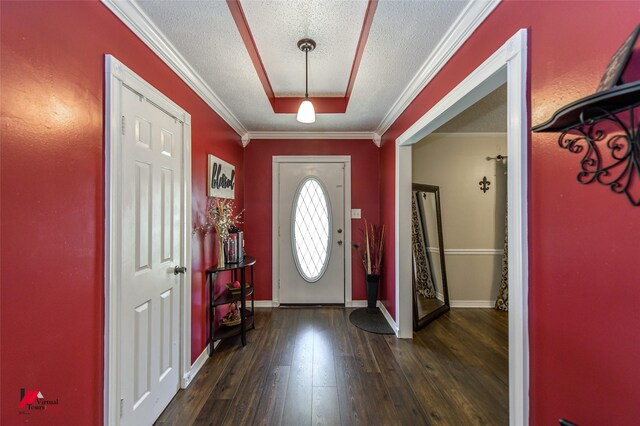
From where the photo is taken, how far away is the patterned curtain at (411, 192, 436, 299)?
10.9 feet

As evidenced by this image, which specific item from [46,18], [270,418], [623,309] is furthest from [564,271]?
[46,18]

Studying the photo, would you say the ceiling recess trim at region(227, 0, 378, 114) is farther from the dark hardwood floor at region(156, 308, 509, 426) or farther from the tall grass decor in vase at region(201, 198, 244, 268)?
the dark hardwood floor at region(156, 308, 509, 426)

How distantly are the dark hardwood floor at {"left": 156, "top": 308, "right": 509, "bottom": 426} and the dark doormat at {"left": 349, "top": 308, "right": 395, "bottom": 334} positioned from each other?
114mm

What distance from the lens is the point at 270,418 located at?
171 cm

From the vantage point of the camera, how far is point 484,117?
312 centimetres

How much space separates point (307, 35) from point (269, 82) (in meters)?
0.81

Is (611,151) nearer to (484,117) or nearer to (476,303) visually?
(484,117)

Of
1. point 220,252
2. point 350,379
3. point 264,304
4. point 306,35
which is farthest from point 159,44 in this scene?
point 264,304

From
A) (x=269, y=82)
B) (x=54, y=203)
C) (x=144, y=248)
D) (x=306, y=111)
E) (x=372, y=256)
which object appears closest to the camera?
(x=54, y=203)

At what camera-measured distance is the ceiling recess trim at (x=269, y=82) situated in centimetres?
151

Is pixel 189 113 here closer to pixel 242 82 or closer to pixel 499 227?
pixel 242 82

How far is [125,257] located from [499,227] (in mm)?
4296

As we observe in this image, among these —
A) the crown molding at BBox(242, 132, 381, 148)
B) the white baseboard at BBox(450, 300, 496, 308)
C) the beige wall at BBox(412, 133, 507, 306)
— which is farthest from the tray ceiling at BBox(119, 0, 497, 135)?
the white baseboard at BBox(450, 300, 496, 308)

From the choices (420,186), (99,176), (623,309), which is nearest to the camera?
(623,309)
